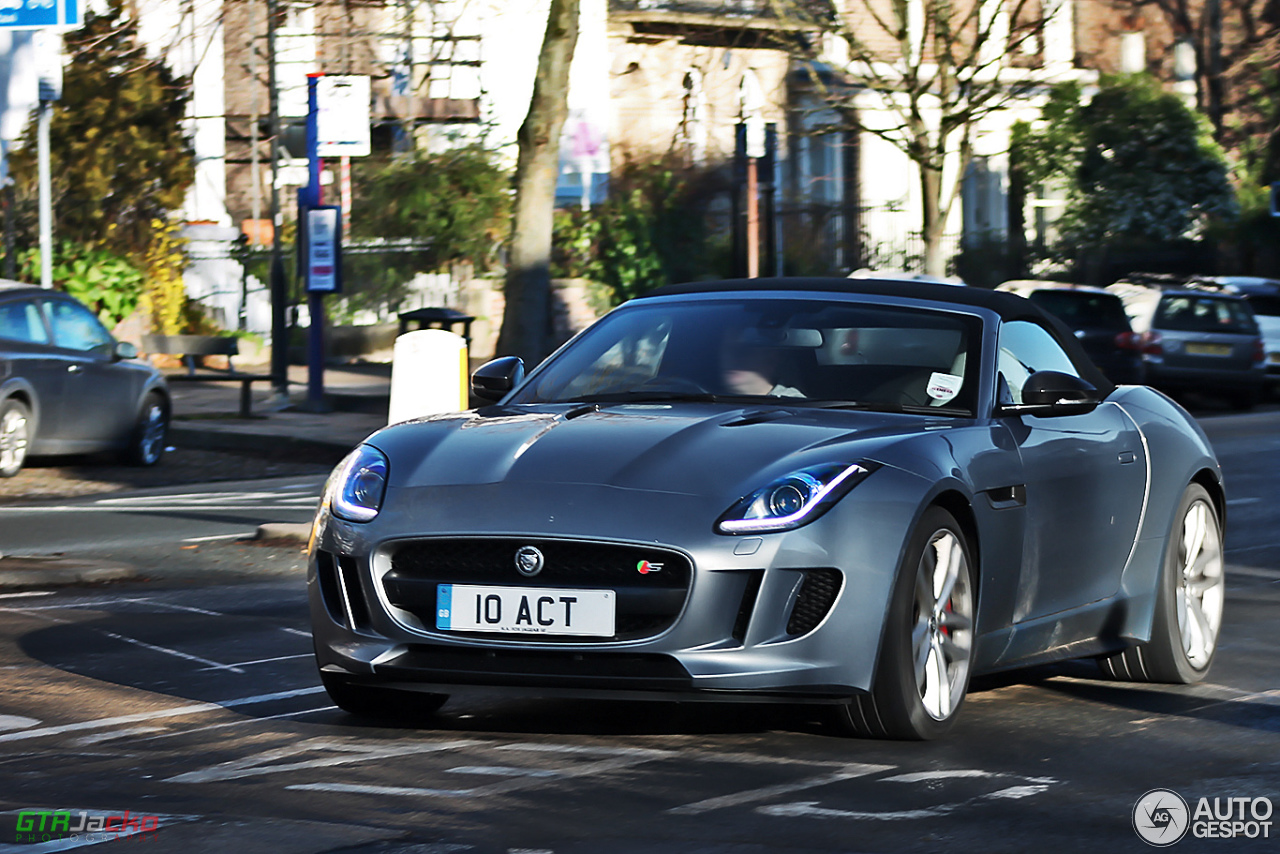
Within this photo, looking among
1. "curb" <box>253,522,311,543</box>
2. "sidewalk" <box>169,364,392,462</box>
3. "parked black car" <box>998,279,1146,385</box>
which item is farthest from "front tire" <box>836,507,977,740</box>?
"parked black car" <box>998,279,1146,385</box>

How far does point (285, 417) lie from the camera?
23.6 m

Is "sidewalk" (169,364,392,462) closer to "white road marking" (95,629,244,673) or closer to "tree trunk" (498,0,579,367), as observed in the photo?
"tree trunk" (498,0,579,367)

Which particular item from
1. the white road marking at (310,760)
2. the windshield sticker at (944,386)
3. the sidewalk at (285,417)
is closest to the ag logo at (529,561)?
the white road marking at (310,760)

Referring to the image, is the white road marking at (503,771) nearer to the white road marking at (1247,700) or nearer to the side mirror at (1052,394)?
the side mirror at (1052,394)

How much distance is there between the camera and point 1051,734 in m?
6.40

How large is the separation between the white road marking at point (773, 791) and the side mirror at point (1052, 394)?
1.61 meters

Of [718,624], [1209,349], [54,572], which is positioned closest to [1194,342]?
[1209,349]

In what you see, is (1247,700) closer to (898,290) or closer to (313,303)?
(898,290)

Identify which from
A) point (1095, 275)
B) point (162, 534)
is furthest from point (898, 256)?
point (162, 534)

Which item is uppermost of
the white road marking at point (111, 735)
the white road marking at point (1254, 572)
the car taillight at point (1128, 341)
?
the car taillight at point (1128, 341)

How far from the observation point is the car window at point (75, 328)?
17.6m

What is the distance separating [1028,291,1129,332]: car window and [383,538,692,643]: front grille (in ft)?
71.7

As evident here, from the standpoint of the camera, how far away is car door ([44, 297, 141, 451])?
17.5 metres

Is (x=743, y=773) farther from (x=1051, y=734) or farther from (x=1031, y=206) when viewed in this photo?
(x=1031, y=206)
